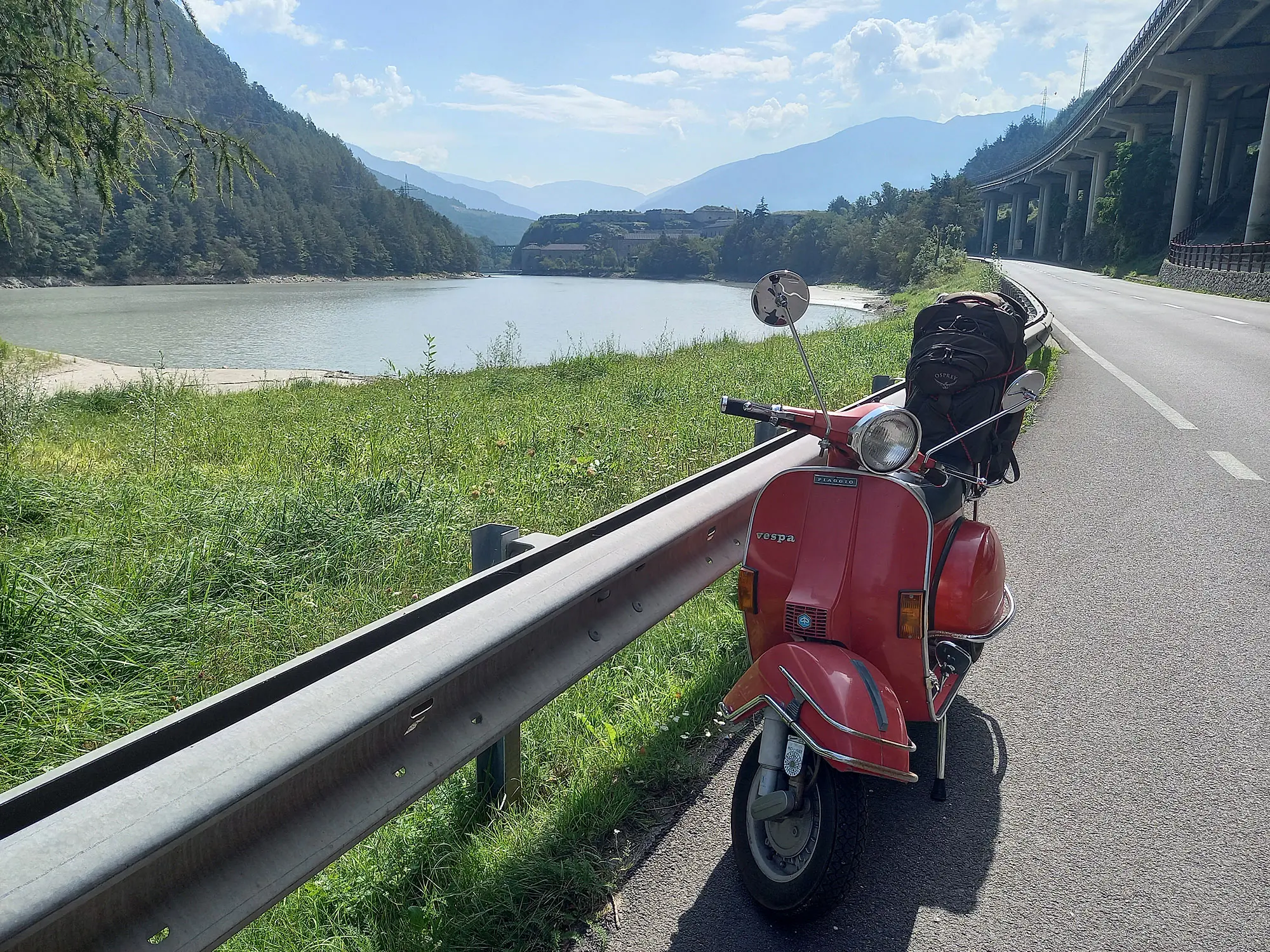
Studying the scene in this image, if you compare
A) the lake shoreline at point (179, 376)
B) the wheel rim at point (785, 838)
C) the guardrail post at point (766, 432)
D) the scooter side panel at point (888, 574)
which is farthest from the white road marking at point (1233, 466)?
the lake shoreline at point (179, 376)

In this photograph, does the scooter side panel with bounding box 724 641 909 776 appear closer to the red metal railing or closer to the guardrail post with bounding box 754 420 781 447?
the guardrail post with bounding box 754 420 781 447

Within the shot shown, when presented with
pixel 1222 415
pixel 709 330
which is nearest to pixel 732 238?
pixel 709 330

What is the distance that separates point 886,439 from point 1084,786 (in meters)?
1.27

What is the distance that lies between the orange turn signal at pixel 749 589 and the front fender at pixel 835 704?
0.25 m

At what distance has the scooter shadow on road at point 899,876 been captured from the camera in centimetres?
215

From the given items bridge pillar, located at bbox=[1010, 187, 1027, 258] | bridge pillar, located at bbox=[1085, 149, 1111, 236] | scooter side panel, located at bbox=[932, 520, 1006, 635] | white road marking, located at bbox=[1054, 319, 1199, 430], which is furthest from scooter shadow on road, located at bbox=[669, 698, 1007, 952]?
bridge pillar, located at bbox=[1010, 187, 1027, 258]

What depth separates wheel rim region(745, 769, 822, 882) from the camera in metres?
2.22

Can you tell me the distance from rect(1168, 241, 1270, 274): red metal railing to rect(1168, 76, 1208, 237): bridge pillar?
7.99 m

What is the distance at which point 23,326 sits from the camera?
3438 centimetres

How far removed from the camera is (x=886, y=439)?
7.74 feet

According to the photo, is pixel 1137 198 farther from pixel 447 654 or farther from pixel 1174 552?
pixel 447 654

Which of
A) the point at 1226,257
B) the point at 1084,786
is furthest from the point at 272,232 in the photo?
the point at 1084,786

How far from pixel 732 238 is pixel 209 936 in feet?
370

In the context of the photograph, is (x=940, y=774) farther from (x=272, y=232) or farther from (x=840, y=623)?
(x=272, y=232)
